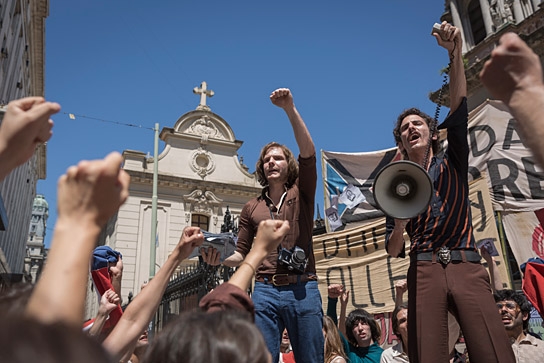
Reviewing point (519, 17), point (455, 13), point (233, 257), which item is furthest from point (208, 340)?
point (455, 13)

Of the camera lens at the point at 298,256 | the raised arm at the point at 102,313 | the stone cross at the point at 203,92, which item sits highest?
the stone cross at the point at 203,92

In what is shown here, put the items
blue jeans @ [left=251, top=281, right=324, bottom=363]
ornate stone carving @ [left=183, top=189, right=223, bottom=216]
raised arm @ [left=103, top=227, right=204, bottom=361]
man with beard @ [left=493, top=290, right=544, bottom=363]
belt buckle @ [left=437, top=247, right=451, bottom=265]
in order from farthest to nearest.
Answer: ornate stone carving @ [left=183, top=189, right=223, bottom=216], man with beard @ [left=493, top=290, right=544, bottom=363], blue jeans @ [left=251, top=281, right=324, bottom=363], belt buckle @ [left=437, top=247, right=451, bottom=265], raised arm @ [left=103, top=227, right=204, bottom=361]

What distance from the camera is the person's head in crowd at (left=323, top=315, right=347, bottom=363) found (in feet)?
12.6

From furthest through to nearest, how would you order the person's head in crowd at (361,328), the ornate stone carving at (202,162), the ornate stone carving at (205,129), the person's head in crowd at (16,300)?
the ornate stone carving at (205,129) < the ornate stone carving at (202,162) < the person's head in crowd at (361,328) < the person's head in crowd at (16,300)

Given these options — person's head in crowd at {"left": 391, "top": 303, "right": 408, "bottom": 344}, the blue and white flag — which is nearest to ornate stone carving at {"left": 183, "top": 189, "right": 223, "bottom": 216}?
the blue and white flag

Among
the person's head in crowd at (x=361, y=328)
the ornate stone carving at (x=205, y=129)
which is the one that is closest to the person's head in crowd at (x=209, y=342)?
the person's head in crowd at (x=361, y=328)

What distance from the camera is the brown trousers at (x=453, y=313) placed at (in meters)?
2.21

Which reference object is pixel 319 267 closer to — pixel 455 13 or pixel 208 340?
pixel 208 340

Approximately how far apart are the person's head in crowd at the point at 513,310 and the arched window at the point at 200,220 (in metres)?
18.6

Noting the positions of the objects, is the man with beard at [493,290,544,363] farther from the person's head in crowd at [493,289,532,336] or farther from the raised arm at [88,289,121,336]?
the raised arm at [88,289,121,336]

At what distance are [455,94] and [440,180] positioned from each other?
544 millimetres

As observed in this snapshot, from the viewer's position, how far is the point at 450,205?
257 centimetres

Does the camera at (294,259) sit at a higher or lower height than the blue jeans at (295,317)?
higher

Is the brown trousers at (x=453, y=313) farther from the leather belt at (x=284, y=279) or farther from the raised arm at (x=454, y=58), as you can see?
the raised arm at (x=454, y=58)
